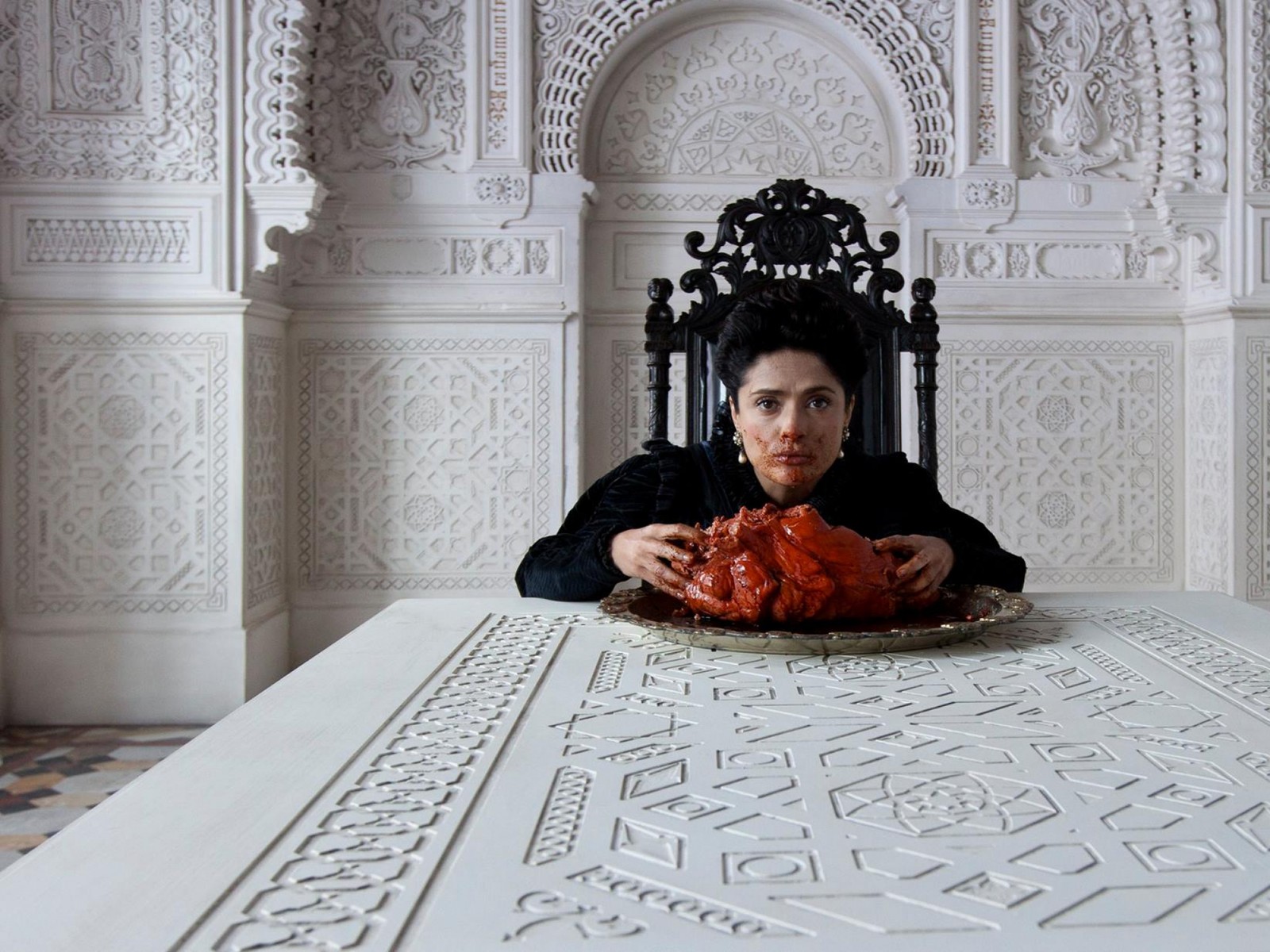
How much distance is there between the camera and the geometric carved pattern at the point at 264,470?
12.8 ft

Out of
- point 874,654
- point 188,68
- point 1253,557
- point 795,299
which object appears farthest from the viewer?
point 1253,557

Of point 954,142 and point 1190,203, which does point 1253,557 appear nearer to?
point 1190,203

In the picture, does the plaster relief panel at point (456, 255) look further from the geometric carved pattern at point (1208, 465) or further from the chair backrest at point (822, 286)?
the geometric carved pattern at point (1208, 465)

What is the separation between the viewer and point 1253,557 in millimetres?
4059


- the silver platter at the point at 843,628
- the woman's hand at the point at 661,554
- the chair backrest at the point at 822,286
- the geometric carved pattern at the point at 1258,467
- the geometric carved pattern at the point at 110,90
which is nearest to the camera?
the silver platter at the point at 843,628

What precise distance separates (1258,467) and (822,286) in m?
2.45

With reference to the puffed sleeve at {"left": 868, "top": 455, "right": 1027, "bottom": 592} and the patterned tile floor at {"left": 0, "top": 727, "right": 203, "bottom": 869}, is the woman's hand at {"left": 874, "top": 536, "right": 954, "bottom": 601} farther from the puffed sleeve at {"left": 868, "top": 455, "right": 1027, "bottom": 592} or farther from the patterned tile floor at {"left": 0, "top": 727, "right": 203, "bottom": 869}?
the patterned tile floor at {"left": 0, "top": 727, "right": 203, "bottom": 869}

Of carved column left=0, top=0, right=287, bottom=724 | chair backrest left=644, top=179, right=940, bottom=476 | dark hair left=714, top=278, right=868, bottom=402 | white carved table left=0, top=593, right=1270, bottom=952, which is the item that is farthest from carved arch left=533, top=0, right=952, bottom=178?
white carved table left=0, top=593, right=1270, bottom=952

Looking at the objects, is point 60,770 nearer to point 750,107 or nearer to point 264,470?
point 264,470

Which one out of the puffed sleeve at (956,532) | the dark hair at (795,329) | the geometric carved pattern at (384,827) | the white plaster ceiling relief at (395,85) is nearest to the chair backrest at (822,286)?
the puffed sleeve at (956,532)

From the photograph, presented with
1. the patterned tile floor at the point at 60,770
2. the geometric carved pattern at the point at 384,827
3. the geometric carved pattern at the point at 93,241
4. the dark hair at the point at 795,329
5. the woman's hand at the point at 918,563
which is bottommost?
the patterned tile floor at the point at 60,770

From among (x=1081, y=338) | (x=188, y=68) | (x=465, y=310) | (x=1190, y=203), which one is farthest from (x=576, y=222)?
(x=1190, y=203)

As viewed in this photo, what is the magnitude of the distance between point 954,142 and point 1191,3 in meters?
0.91

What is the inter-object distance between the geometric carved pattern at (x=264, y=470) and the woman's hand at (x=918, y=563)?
2837 mm
